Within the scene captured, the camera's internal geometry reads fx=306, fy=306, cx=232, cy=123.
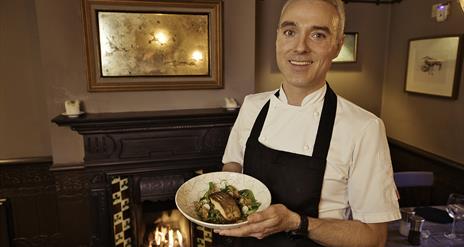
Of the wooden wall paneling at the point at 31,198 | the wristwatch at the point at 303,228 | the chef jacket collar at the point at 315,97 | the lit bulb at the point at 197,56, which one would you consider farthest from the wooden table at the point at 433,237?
the wooden wall paneling at the point at 31,198

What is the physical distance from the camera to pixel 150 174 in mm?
2635

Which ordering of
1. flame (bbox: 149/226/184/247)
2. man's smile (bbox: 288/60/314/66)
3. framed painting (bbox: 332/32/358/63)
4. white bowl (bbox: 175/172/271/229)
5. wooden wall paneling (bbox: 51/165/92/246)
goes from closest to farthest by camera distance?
1. man's smile (bbox: 288/60/314/66)
2. white bowl (bbox: 175/172/271/229)
3. wooden wall paneling (bbox: 51/165/92/246)
4. flame (bbox: 149/226/184/247)
5. framed painting (bbox: 332/32/358/63)

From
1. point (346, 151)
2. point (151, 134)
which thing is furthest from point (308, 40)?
point (151, 134)

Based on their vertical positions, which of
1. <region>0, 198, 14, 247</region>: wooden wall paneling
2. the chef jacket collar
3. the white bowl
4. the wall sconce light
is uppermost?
the wall sconce light

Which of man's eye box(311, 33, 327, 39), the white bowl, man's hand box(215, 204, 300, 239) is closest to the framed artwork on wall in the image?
man's eye box(311, 33, 327, 39)

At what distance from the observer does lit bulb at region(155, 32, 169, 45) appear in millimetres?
2512

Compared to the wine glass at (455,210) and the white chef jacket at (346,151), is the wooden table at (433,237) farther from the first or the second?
A: the white chef jacket at (346,151)

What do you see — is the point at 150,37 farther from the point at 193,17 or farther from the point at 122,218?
the point at 122,218

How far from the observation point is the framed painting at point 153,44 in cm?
239

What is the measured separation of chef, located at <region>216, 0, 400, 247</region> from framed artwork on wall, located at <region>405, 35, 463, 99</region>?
6.99ft

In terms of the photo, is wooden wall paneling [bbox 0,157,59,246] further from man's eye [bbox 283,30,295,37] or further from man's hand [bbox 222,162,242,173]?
man's eye [bbox 283,30,295,37]

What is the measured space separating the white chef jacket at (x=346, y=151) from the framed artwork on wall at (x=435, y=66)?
2125mm

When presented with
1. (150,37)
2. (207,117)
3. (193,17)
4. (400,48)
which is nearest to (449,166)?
(400,48)

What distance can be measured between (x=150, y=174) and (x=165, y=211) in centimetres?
56
